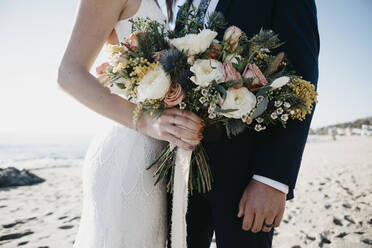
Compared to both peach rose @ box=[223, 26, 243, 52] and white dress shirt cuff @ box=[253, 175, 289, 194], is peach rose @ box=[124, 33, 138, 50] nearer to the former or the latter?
peach rose @ box=[223, 26, 243, 52]

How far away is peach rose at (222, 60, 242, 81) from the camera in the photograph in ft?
3.32

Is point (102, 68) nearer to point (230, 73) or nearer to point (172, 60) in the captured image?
point (172, 60)

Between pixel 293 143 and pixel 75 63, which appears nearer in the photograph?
pixel 293 143

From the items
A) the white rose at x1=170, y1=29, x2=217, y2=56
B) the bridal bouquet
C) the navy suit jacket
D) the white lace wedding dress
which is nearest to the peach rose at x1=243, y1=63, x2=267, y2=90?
the bridal bouquet

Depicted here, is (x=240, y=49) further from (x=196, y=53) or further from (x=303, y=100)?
(x=303, y=100)

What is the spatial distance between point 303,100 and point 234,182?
58cm

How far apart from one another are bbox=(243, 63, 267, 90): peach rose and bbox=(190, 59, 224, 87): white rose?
125mm

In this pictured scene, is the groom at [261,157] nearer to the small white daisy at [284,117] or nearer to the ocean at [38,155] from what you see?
the small white daisy at [284,117]

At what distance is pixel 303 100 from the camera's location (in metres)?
1.06

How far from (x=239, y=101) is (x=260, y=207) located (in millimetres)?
596

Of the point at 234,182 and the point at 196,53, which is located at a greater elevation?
the point at 196,53

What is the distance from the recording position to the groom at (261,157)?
46.4 inches

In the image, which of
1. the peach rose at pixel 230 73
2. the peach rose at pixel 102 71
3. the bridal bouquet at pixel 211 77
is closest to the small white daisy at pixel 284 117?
the bridal bouquet at pixel 211 77

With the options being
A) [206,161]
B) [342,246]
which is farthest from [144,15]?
[342,246]
